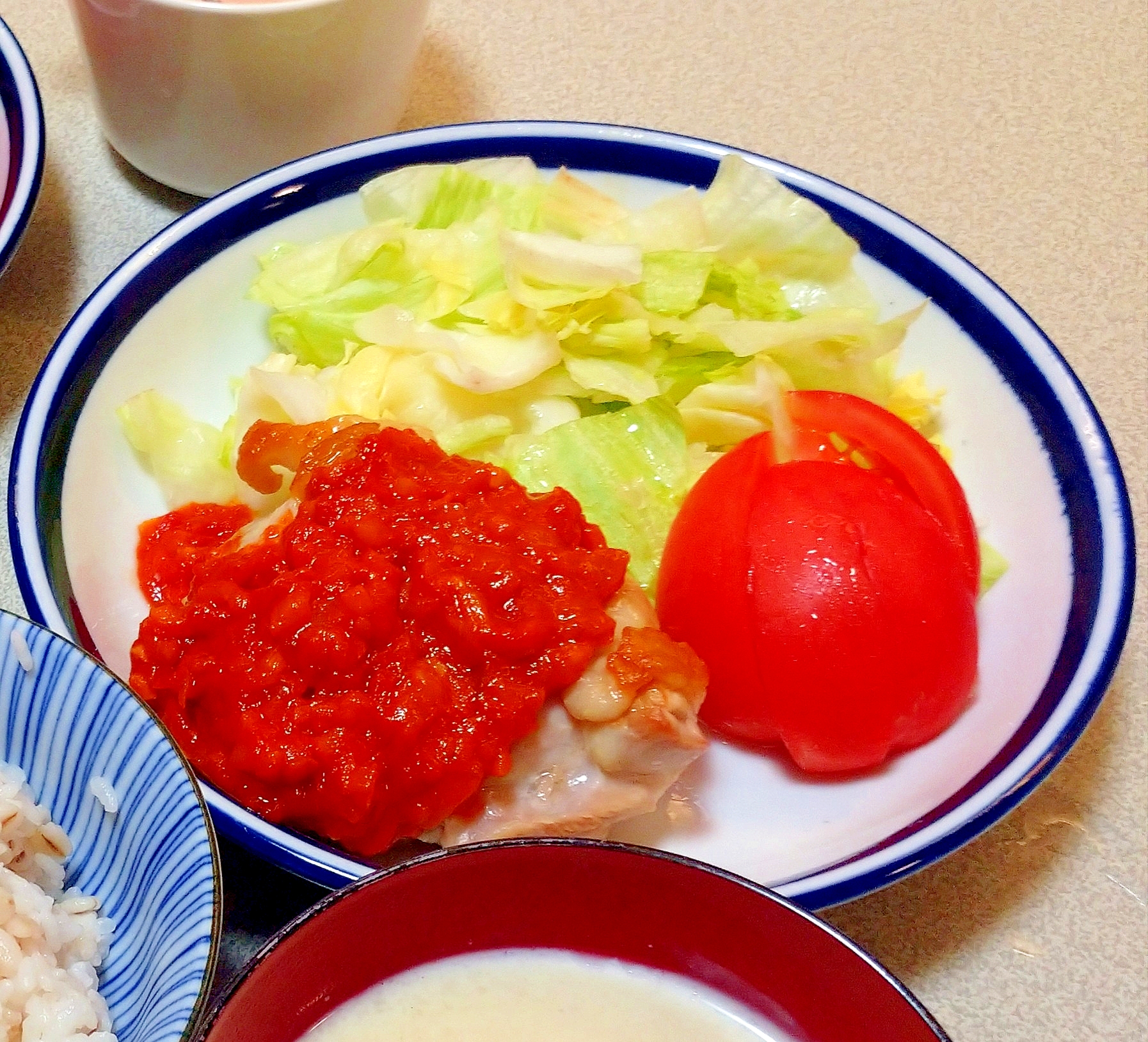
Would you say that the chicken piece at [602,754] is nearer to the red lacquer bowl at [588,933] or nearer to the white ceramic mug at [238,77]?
the red lacquer bowl at [588,933]

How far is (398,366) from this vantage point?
1.74 meters

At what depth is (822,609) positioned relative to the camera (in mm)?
1402

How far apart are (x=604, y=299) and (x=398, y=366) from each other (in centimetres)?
33

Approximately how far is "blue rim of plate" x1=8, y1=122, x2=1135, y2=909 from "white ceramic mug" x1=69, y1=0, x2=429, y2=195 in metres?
0.12

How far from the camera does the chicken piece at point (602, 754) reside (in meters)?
1.25

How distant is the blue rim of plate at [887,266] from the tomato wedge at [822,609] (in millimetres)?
133

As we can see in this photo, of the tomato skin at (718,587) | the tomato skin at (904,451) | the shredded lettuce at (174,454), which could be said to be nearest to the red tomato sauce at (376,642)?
the tomato skin at (718,587)

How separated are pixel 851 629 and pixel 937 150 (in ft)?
4.69

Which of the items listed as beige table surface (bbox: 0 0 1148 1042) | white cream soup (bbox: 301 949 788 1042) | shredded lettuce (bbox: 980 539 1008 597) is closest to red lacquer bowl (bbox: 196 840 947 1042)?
white cream soup (bbox: 301 949 788 1042)

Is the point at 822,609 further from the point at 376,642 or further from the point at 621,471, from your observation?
the point at 376,642

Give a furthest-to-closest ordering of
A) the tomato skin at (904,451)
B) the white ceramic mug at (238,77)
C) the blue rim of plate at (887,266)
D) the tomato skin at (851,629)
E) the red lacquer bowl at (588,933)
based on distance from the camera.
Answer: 1. the white ceramic mug at (238,77)
2. the tomato skin at (904,451)
3. the tomato skin at (851,629)
4. the blue rim of plate at (887,266)
5. the red lacquer bowl at (588,933)

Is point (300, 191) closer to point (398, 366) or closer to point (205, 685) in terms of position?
point (398, 366)

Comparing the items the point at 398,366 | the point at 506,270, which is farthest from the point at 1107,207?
the point at 398,366

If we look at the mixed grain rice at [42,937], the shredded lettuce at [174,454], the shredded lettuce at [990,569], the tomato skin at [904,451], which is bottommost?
the shredded lettuce at [174,454]
